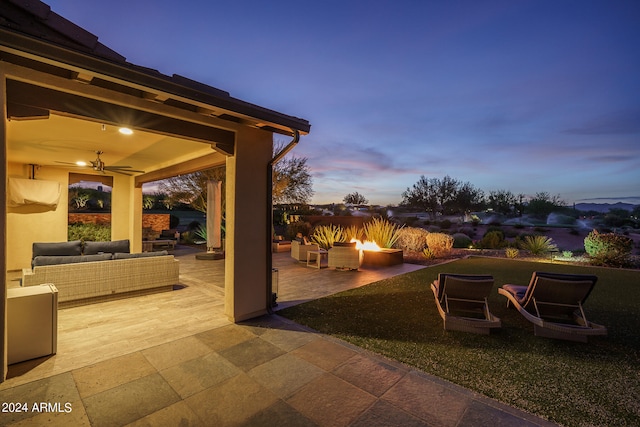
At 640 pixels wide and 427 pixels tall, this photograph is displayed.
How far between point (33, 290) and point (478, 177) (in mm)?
35125

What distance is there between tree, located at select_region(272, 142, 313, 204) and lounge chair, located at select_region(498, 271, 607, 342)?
11.9 meters

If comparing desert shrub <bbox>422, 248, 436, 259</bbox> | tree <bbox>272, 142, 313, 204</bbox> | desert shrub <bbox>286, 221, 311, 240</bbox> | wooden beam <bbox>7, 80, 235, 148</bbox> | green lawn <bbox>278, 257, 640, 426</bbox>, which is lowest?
green lawn <bbox>278, 257, 640, 426</bbox>

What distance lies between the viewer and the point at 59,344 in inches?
126

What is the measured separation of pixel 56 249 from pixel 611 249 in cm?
1615

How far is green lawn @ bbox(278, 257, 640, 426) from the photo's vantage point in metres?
2.27

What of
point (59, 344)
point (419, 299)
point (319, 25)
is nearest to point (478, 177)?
point (319, 25)

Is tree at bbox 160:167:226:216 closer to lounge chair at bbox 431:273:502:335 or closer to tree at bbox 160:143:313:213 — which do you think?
tree at bbox 160:143:313:213

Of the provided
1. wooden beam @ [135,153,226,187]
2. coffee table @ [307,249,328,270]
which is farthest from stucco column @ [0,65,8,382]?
coffee table @ [307,249,328,270]

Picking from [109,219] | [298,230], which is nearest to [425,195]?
[298,230]

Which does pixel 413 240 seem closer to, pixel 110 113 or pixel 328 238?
pixel 328 238

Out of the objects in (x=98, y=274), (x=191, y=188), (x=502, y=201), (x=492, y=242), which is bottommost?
(x=492, y=242)

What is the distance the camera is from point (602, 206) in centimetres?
2556

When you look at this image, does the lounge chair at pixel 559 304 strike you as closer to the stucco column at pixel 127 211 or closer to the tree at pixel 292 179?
the stucco column at pixel 127 211

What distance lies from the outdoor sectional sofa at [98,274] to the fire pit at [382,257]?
5.74 metres
